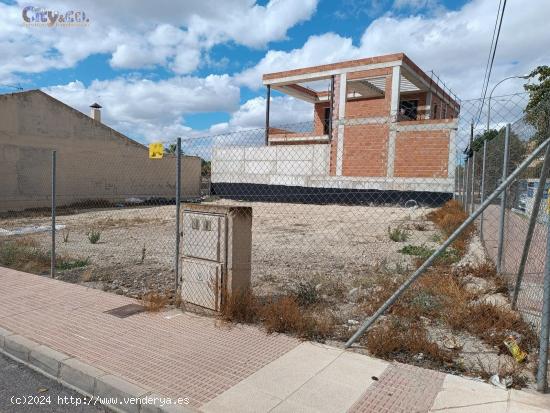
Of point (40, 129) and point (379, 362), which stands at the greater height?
point (40, 129)

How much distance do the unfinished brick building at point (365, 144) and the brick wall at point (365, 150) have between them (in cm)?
6

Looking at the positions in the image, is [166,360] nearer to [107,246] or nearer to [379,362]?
[379,362]

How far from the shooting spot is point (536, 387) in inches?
126

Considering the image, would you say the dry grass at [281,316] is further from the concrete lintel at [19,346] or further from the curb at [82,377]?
the concrete lintel at [19,346]

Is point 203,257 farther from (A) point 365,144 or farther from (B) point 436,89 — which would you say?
(B) point 436,89

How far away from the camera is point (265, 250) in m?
10.2

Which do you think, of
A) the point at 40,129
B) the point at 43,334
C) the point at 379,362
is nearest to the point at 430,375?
the point at 379,362

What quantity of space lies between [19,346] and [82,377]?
1113 millimetres

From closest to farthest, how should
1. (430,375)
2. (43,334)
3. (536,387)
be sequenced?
(536,387) → (430,375) → (43,334)

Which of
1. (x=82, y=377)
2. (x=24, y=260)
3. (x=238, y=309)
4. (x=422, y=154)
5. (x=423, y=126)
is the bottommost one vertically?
(x=82, y=377)

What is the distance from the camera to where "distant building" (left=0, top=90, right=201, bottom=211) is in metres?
21.1

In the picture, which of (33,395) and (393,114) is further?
(393,114)

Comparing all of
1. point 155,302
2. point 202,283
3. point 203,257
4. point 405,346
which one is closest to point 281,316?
point 202,283

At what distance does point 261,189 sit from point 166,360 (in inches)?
1079
